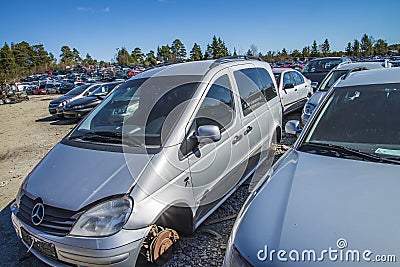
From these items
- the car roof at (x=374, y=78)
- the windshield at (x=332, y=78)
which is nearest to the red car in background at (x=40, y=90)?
the windshield at (x=332, y=78)

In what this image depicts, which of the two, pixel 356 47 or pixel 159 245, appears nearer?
pixel 159 245

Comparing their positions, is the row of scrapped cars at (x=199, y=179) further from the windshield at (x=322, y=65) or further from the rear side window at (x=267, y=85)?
the windshield at (x=322, y=65)

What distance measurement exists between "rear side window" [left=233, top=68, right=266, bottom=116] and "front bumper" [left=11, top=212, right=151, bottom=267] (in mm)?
2137

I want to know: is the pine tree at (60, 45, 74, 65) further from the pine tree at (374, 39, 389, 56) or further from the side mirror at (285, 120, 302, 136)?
the side mirror at (285, 120, 302, 136)

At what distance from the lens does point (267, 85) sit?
15.5 ft

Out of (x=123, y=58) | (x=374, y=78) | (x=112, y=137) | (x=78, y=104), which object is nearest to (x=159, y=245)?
(x=112, y=137)

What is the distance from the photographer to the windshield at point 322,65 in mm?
13122

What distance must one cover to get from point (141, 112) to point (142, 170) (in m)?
1.06

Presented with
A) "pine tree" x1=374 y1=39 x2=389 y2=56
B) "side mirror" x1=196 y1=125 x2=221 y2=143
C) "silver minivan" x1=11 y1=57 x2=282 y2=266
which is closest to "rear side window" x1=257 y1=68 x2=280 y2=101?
"silver minivan" x1=11 y1=57 x2=282 y2=266

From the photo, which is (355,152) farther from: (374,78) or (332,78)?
(332,78)

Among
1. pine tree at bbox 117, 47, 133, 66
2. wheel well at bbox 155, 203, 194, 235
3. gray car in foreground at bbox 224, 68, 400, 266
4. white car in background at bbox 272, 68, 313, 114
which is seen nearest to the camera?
gray car in foreground at bbox 224, 68, 400, 266

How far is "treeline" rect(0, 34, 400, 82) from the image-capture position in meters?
64.4

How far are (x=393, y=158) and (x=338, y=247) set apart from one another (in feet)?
3.49

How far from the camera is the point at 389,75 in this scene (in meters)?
2.90
